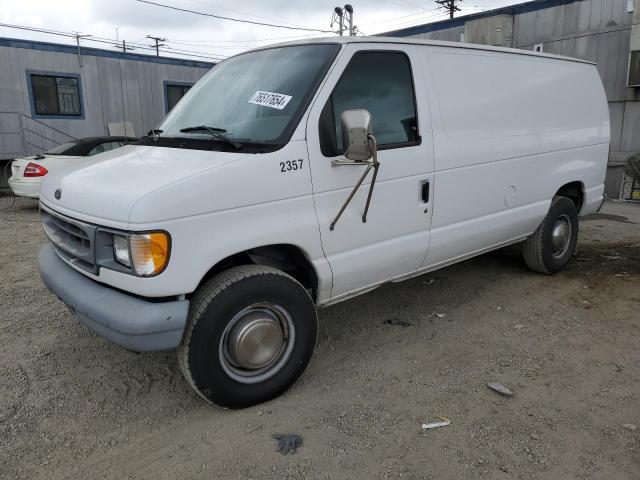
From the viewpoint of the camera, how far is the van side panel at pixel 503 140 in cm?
397

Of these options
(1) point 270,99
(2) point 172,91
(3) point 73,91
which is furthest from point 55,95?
(1) point 270,99

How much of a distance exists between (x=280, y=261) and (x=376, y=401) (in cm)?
107

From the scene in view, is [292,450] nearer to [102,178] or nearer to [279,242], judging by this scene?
[279,242]

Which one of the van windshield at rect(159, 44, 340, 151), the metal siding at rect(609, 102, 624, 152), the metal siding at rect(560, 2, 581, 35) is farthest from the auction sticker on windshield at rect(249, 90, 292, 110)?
the metal siding at rect(560, 2, 581, 35)

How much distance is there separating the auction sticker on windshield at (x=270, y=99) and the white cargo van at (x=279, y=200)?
2cm

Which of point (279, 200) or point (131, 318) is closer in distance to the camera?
point (131, 318)

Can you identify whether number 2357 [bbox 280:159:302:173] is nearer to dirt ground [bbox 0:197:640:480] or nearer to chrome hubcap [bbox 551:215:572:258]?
dirt ground [bbox 0:197:640:480]

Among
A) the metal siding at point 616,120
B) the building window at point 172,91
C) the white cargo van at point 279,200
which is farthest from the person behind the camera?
the building window at point 172,91

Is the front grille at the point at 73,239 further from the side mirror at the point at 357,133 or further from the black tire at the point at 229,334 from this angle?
the side mirror at the point at 357,133

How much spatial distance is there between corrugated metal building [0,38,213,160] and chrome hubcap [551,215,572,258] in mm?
13274

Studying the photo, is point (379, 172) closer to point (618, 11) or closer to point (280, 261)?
point (280, 261)

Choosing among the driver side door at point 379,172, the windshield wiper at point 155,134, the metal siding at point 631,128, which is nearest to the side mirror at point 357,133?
the driver side door at point 379,172

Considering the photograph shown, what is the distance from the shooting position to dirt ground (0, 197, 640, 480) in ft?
8.71

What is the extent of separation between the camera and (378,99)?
3553 mm
